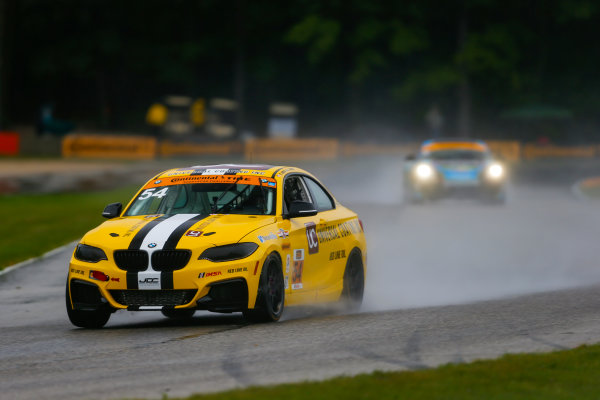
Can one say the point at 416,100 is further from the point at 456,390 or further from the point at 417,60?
the point at 456,390

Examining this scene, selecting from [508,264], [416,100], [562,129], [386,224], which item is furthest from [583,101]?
[508,264]

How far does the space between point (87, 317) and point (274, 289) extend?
1579 mm

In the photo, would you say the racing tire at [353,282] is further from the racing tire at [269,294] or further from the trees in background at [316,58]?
the trees in background at [316,58]

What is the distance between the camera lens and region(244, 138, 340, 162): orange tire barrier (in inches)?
2085

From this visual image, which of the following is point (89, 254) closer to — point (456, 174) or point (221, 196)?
point (221, 196)

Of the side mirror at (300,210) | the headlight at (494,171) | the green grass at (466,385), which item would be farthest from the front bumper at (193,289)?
the headlight at (494,171)

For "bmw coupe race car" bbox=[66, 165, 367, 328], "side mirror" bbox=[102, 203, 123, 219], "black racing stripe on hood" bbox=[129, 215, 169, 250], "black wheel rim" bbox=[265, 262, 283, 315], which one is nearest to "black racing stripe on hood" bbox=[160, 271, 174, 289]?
"bmw coupe race car" bbox=[66, 165, 367, 328]

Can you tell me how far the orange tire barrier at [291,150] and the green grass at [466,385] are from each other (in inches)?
1727

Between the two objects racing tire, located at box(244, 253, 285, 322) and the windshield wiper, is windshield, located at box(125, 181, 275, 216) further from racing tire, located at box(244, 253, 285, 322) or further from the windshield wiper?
racing tire, located at box(244, 253, 285, 322)

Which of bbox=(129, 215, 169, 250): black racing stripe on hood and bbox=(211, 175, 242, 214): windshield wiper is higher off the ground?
bbox=(211, 175, 242, 214): windshield wiper

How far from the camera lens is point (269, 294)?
9500 millimetres

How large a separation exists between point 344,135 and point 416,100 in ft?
20.0

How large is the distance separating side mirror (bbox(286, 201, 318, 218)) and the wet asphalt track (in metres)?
0.90

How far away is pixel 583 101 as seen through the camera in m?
79.0
